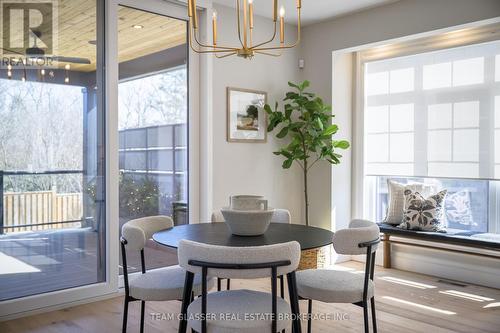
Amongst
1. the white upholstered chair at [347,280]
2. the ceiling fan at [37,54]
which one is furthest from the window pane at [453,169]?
the ceiling fan at [37,54]

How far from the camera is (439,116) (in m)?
5.00

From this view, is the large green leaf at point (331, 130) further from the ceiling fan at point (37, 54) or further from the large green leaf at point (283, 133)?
the ceiling fan at point (37, 54)

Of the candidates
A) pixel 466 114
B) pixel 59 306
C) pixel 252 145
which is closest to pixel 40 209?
pixel 59 306

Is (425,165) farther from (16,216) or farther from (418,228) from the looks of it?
(16,216)

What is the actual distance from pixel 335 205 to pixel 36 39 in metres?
3.51

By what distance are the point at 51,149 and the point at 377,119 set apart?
3581 mm

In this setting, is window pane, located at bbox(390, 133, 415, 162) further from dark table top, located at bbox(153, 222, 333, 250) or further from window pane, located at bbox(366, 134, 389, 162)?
dark table top, located at bbox(153, 222, 333, 250)

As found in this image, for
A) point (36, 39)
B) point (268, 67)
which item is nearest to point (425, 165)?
point (268, 67)

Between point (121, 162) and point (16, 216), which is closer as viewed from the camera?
point (16, 216)

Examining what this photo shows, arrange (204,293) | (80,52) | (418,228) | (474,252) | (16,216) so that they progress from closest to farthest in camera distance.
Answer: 1. (204,293)
2. (16,216)
3. (80,52)
4. (474,252)
5. (418,228)

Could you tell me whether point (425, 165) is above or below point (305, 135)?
below

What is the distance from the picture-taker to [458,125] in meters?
4.84

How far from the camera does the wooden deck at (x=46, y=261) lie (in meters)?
3.59

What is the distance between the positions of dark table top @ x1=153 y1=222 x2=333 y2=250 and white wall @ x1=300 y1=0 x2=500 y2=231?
249 cm
